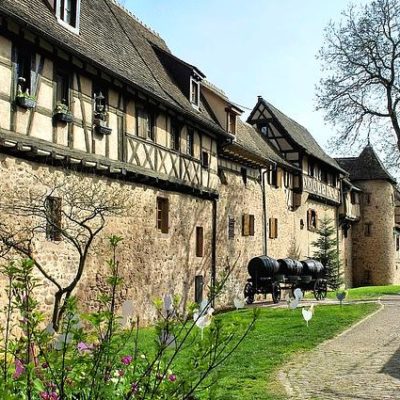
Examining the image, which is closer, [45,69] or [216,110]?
[45,69]

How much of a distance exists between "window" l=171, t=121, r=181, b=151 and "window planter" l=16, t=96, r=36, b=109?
6.78 meters

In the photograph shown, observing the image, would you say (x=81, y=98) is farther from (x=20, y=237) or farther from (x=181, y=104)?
(x=181, y=104)

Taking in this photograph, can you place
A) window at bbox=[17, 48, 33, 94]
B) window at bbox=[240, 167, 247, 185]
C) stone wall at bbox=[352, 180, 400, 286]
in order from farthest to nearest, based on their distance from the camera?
stone wall at bbox=[352, 180, 400, 286]
window at bbox=[240, 167, 247, 185]
window at bbox=[17, 48, 33, 94]

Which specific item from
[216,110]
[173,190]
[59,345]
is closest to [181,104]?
[173,190]

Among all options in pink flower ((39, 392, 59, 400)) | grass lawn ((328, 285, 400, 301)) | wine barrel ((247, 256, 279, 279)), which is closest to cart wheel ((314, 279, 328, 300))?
grass lawn ((328, 285, 400, 301))

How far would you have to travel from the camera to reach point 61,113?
1281 centimetres

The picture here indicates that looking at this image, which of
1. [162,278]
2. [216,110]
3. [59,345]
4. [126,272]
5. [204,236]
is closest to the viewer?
[59,345]

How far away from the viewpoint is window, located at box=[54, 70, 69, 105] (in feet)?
43.0

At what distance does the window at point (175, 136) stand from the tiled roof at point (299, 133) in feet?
48.1

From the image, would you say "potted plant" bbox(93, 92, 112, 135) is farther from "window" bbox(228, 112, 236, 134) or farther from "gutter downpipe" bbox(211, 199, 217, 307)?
"window" bbox(228, 112, 236, 134)

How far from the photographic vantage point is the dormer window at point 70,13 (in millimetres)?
14086

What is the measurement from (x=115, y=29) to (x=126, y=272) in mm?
7251

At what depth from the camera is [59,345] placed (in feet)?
13.7

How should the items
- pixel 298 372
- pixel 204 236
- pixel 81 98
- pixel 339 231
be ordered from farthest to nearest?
pixel 339 231 → pixel 204 236 → pixel 81 98 → pixel 298 372
